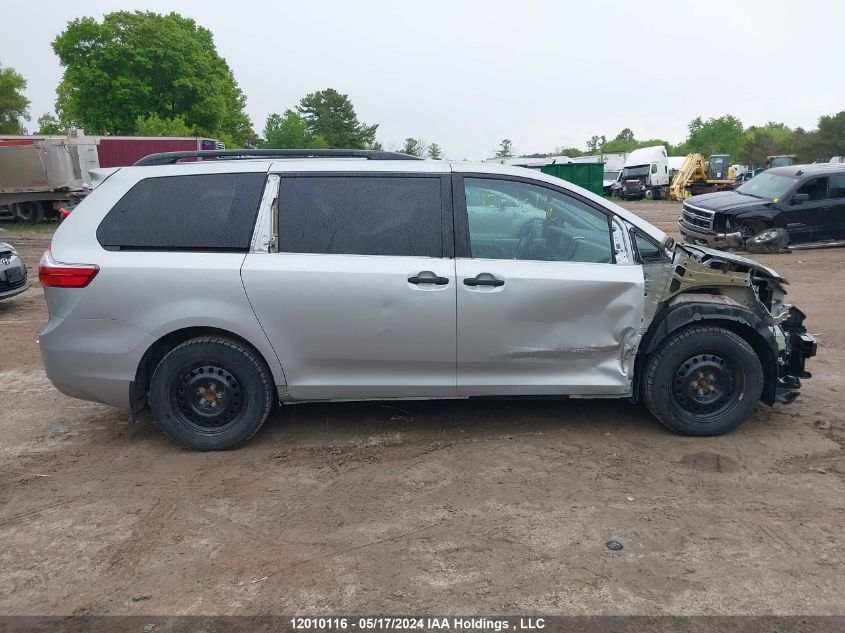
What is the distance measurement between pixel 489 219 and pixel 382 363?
1.18 m

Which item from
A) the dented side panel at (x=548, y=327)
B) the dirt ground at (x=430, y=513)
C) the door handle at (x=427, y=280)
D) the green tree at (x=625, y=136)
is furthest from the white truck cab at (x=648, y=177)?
the green tree at (x=625, y=136)

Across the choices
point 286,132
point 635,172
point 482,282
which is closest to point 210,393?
point 482,282

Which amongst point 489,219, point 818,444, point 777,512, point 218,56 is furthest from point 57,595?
point 218,56

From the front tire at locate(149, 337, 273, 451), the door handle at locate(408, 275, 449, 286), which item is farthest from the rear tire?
the door handle at locate(408, 275, 449, 286)

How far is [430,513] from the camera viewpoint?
3713mm

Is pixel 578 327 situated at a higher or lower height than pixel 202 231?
lower

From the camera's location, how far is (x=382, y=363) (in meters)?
4.45

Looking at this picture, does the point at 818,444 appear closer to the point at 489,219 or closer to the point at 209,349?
the point at 489,219

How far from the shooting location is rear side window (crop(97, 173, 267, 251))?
173 inches

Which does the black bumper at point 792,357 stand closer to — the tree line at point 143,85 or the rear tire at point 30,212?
the rear tire at point 30,212

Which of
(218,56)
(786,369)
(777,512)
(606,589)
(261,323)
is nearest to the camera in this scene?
(606,589)

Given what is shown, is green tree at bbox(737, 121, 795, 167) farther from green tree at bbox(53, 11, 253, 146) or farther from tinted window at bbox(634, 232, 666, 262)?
tinted window at bbox(634, 232, 666, 262)

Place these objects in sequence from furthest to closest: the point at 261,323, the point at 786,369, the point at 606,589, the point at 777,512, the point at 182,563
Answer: the point at 786,369 → the point at 261,323 → the point at 777,512 → the point at 182,563 → the point at 606,589

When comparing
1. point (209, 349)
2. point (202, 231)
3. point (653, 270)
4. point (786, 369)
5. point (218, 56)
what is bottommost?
point (786, 369)
